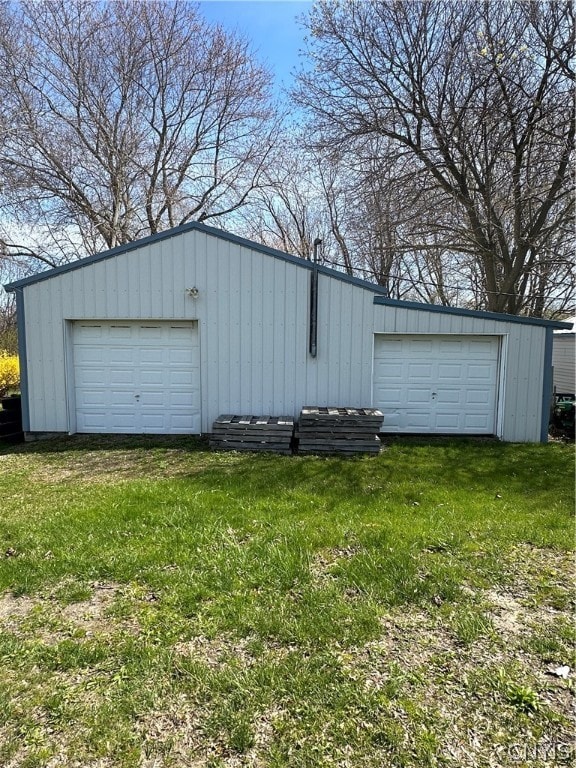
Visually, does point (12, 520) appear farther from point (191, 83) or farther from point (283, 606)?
point (191, 83)

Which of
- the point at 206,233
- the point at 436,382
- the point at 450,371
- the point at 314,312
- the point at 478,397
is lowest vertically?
the point at 478,397

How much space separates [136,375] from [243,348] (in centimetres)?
212

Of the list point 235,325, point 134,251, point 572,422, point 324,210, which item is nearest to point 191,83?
point 324,210

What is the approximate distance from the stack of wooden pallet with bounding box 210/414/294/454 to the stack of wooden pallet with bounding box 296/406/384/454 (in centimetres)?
25

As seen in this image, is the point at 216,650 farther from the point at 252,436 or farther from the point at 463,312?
the point at 463,312

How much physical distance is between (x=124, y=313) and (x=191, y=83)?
44.4ft

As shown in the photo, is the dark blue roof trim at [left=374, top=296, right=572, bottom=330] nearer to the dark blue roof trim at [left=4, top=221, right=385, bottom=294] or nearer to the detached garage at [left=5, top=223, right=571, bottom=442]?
the detached garage at [left=5, top=223, right=571, bottom=442]

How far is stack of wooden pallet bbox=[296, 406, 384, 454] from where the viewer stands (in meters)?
7.26

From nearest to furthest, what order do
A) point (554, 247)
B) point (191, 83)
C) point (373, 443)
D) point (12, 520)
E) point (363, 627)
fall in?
point (363, 627) → point (12, 520) → point (373, 443) → point (554, 247) → point (191, 83)

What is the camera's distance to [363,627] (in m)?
2.59

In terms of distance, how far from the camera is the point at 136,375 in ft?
28.0

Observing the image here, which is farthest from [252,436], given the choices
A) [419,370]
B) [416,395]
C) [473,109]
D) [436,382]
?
[473,109]

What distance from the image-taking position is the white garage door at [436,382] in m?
8.52

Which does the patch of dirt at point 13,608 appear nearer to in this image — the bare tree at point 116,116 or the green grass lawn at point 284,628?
the green grass lawn at point 284,628
